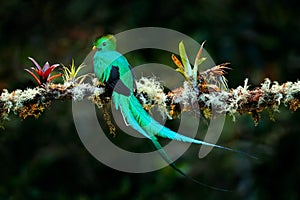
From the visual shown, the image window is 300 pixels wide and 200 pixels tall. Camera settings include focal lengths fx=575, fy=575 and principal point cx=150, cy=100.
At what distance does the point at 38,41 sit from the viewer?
18.2ft

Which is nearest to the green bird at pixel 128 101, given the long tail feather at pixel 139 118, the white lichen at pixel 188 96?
the long tail feather at pixel 139 118

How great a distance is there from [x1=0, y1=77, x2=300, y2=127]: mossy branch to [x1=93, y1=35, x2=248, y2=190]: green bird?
0.05 meters

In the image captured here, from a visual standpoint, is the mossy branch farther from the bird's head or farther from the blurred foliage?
the blurred foliage

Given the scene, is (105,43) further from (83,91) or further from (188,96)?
(188,96)

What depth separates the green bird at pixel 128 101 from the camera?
236 centimetres

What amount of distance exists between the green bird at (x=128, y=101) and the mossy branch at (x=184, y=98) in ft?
0.15

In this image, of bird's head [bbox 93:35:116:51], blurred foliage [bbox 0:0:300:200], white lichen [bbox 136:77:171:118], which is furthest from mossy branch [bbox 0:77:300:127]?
blurred foliage [bbox 0:0:300:200]

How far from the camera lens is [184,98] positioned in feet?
7.73

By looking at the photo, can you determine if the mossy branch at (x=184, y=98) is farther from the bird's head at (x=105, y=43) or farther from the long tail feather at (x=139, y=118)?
the bird's head at (x=105, y=43)

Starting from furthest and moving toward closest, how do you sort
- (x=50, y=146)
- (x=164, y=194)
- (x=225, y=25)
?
(x=225, y=25) < (x=50, y=146) < (x=164, y=194)

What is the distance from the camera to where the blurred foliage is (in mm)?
5121

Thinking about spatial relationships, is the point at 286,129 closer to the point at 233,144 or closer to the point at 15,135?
the point at 233,144

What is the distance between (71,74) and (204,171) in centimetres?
322

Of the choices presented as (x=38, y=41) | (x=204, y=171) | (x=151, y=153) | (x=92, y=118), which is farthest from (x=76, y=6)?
(x=204, y=171)
